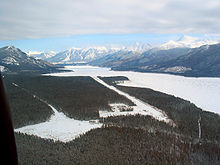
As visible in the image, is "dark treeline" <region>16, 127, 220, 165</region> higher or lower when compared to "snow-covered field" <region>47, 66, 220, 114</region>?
higher

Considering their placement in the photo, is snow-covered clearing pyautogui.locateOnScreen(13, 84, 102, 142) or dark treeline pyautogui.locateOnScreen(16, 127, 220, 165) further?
snow-covered clearing pyautogui.locateOnScreen(13, 84, 102, 142)

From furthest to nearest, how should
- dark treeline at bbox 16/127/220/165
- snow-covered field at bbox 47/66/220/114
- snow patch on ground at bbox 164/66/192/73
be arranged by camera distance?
snow patch on ground at bbox 164/66/192/73, snow-covered field at bbox 47/66/220/114, dark treeline at bbox 16/127/220/165

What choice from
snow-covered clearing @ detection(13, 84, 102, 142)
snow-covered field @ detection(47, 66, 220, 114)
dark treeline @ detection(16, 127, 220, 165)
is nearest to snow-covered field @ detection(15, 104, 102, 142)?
snow-covered clearing @ detection(13, 84, 102, 142)

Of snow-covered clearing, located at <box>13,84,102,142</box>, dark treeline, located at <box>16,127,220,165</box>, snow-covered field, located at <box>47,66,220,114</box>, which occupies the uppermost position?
dark treeline, located at <box>16,127,220,165</box>

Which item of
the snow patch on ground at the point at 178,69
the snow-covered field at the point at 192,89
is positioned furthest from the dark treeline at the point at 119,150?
the snow patch on ground at the point at 178,69

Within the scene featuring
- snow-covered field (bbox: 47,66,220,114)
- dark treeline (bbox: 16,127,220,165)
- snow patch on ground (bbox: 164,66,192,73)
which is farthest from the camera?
snow patch on ground (bbox: 164,66,192,73)

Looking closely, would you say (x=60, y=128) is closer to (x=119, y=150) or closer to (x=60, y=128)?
(x=60, y=128)

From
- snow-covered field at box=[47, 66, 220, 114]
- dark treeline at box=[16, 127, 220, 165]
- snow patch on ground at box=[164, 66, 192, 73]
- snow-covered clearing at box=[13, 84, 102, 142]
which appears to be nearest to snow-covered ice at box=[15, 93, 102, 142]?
snow-covered clearing at box=[13, 84, 102, 142]

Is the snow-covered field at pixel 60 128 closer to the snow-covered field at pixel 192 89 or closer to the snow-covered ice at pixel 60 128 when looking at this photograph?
the snow-covered ice at pixel 60 128

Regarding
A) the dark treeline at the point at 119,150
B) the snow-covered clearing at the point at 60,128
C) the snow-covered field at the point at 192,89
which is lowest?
the snow-covered field at the point at 192,89

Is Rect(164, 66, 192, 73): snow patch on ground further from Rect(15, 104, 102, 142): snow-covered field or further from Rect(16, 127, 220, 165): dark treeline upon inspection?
Rect(16, 127, 220, 165): dark treeline

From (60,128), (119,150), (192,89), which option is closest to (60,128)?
(60,128)

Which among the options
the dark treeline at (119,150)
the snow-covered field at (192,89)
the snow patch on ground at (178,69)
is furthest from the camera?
the snow patch on ground at (178,69)
